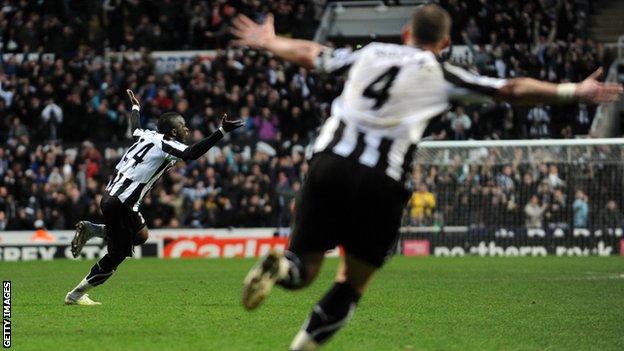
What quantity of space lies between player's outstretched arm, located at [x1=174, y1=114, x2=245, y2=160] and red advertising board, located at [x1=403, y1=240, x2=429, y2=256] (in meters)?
15.8

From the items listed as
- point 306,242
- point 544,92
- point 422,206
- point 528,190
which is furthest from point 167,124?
point 528,190

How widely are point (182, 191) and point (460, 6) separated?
9836mm

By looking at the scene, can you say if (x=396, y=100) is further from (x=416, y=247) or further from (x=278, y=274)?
(x=416, y=247)

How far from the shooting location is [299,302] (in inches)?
538

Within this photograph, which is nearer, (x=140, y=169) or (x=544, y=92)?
(x=544, y=92)

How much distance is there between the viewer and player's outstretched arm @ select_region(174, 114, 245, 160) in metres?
12.3

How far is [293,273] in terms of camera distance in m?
7.01

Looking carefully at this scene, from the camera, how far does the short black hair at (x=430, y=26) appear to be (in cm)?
703

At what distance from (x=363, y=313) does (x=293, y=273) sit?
17.3 ft

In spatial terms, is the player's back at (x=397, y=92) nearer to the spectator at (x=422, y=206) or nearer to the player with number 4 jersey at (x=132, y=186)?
the player with number 4 jersey at (x=132, y=186)

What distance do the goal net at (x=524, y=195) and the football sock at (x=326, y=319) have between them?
20.5 metres

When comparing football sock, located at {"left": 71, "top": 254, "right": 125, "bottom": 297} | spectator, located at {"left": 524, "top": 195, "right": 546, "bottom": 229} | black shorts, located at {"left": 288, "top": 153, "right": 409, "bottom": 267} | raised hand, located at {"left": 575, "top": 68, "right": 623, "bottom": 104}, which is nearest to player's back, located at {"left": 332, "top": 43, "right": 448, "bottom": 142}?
black shorts, located at {"left": 288, "top": 153, "right": 409, "bottom": 267}

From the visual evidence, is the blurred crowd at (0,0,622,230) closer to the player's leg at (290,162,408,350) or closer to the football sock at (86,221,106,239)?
the football sock at (86,221,106,239)

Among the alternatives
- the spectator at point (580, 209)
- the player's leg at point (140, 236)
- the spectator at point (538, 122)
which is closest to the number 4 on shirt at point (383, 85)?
the player's leg at point (140, 236)
